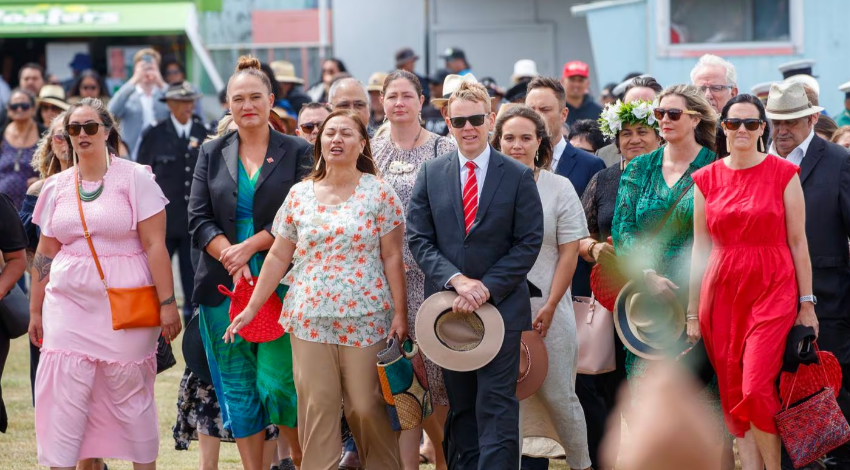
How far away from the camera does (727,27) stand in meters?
12.2

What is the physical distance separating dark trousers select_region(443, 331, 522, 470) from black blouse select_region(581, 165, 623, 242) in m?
1.15

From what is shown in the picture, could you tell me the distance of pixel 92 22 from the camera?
1716cm

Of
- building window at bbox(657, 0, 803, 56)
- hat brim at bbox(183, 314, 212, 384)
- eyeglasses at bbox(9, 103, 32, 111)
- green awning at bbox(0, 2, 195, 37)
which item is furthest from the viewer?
green awning at bbox(0, 2, 195, 37)

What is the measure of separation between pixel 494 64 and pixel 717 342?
1080cm

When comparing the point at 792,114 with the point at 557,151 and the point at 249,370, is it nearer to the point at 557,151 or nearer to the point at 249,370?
the point at 557,151

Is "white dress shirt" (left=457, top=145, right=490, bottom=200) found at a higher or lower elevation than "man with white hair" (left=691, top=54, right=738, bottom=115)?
lower

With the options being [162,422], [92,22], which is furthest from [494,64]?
[162,422]

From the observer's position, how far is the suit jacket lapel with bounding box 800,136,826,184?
6551 millimetres

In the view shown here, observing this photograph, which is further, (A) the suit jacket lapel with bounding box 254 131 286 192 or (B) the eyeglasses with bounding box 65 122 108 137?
(A) the suit jacket lapel with bounding box 254 131 286 192

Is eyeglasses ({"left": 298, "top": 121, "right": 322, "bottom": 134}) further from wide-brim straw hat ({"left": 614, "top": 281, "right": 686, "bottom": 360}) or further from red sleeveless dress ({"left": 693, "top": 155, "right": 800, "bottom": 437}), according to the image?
red sleeveless dress ({"left": 693, "top": 155, "right": 800, "bottom": 437})

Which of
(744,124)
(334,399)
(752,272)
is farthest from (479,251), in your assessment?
(744,124)

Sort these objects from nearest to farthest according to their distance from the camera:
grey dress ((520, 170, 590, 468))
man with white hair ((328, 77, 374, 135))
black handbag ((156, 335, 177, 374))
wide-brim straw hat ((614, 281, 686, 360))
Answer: wide-brim straw hat ((614, 281, 686, 360)) < grey dress ((520, 170, 590, 468)) < black handbag ((156, 335, 177, 374)) < man with white hair ((328, 77, 374, 135))

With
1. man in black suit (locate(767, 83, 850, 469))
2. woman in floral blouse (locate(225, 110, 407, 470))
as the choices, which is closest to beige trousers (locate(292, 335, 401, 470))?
woman in floral blouse (locate(225, 110, 407, 470))

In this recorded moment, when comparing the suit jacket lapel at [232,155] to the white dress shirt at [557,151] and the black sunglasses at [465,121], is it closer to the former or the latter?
the black sunglasses at [465,121]
